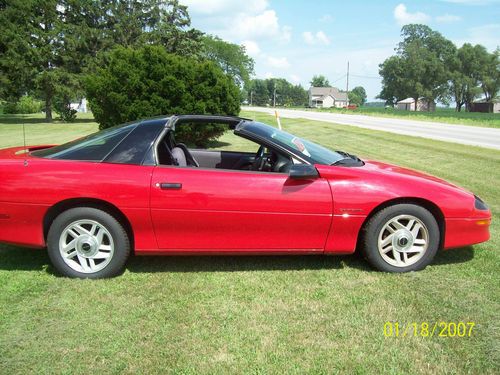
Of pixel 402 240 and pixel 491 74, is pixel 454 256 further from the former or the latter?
pixel 491 74

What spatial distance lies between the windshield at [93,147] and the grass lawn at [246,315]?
105cm

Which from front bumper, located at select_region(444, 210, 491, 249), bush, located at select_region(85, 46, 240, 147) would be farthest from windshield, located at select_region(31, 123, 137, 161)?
bush, located at select_region(85, 46, 240, 147)

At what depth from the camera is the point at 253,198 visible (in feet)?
11.0

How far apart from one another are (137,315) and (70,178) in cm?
126

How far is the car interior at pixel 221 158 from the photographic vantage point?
3.68 meters

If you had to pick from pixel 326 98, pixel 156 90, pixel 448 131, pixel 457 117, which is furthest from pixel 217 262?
pixel 326 98

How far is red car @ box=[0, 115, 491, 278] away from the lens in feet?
10.9

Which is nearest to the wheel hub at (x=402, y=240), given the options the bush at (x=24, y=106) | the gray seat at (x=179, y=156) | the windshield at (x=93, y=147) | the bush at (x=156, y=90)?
the gray seat at (x=179, y=156)

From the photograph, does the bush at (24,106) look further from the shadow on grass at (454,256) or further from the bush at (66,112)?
the shadow on grass at (454,256)

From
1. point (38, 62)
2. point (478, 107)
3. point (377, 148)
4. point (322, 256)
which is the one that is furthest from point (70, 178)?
point (478, 107)

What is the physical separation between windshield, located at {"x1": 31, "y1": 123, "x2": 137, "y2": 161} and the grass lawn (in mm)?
1047

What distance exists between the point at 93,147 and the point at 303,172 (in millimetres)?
1845

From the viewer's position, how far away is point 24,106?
43.3 metres

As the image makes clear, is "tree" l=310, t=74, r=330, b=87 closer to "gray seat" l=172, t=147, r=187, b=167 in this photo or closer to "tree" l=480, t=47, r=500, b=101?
"tree" l=480, t=47, r=500, b=101
